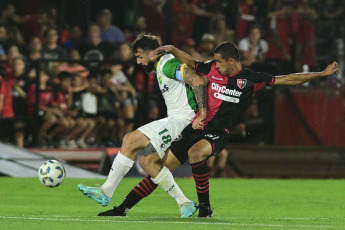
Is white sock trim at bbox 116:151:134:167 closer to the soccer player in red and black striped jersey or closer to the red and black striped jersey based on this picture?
the soccer player in red and black striped jersey

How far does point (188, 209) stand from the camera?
373 inches

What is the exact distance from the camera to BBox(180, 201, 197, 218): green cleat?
31.0ft

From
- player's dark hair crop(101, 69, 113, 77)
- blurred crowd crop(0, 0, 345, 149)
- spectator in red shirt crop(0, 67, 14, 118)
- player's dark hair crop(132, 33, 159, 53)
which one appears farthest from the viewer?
player's dark hair crop(101, 69, 113, 77)

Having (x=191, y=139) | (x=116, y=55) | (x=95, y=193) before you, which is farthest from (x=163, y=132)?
(x=116, y=55)

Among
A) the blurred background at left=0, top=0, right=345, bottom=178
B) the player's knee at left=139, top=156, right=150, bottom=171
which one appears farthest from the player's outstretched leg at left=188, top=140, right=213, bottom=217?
the blurred background at left=0, top=0, right=345, bottom=178

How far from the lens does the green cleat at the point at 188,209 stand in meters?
9.45

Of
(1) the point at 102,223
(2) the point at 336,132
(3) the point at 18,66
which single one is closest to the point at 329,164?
(2) the point at 336,132

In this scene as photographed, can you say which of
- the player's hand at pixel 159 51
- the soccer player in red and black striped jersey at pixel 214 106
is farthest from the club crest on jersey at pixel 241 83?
the player's hand at pixel 159 51

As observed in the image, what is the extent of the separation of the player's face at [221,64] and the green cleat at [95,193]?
1.72m

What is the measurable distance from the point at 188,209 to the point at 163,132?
0.83 meters

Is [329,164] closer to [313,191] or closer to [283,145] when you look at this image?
[283,145]

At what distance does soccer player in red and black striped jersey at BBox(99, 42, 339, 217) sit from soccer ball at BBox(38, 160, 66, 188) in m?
0.88

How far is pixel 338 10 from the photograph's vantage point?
20406mm

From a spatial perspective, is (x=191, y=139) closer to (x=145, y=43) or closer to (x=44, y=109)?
(x=145, y=43)
